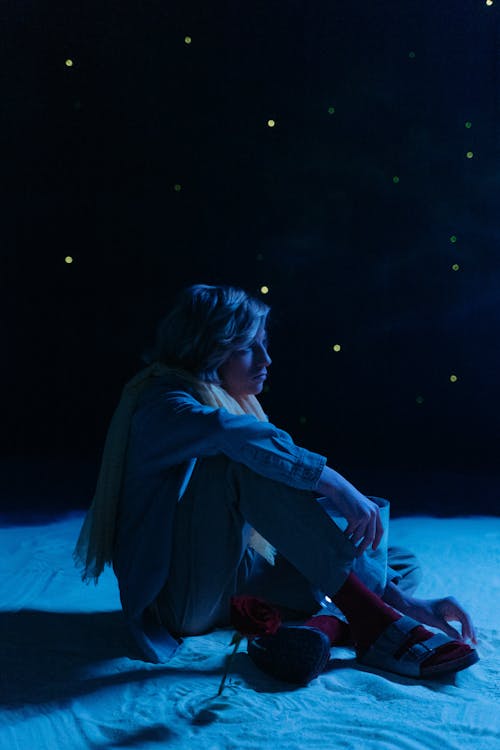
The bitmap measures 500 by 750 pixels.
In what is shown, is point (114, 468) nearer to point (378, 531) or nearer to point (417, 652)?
point (378, 531)

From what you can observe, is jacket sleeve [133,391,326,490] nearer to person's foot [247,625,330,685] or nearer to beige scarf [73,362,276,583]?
beige scarf [73,362,276,583]

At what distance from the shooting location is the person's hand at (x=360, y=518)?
4.72 feet

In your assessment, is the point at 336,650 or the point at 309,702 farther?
the point at 336,650

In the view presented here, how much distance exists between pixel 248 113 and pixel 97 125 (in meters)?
0.67

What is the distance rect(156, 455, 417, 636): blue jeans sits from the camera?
4.75 feet

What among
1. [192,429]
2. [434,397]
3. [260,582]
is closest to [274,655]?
[260,582]

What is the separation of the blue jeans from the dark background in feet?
6.50

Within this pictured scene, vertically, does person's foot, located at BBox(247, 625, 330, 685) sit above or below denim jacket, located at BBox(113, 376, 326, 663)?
below

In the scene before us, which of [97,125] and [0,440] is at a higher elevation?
[97,125]

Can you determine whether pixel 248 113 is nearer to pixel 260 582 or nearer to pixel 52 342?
pixel 52 342

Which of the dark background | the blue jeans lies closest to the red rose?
the blue jeans

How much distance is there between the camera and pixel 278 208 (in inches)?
148

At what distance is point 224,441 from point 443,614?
1.91 feet

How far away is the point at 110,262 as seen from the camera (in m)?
3.81
